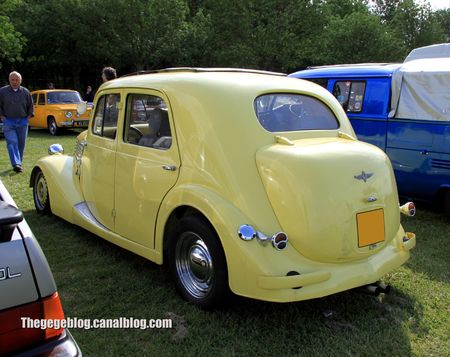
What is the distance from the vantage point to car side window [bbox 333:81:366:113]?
6832 millimetres

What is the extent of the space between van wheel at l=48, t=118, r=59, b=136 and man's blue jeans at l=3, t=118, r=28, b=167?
22.6ft

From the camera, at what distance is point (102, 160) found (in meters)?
4.51

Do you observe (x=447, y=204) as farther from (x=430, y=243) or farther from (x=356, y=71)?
(x=356, y=71)

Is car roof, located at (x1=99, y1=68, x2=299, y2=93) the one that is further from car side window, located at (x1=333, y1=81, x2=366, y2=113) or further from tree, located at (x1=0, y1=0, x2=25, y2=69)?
tree, located at (x1=0, y1=0, x2=25, y2=69)

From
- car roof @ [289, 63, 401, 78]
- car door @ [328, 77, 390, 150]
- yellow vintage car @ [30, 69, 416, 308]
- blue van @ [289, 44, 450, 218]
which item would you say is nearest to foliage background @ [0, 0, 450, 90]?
car roof @ [289, 63, 401, 78]

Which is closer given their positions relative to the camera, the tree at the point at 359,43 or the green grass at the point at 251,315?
the green grass at the point at 251,315

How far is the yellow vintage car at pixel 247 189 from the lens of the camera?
3.11m

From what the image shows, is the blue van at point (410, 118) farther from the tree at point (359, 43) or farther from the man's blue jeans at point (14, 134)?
the tree at point (359, 43)

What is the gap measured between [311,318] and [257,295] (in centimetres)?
64

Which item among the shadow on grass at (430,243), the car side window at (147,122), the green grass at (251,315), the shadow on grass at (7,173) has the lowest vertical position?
the shadow on grass at (430,243)

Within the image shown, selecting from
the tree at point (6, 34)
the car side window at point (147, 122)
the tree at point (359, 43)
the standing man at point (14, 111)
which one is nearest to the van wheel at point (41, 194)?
the car side window at point (147, 122)

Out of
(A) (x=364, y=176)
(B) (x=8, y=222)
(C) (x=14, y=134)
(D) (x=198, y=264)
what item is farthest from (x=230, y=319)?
(C) (x=14, y=134)

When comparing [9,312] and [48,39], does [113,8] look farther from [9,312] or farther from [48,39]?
[9,312]

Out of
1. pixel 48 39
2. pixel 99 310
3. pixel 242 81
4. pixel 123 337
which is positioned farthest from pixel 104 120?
pixel 48 39
